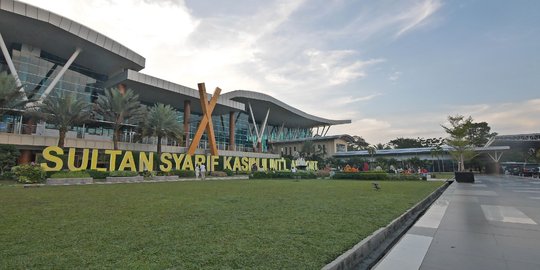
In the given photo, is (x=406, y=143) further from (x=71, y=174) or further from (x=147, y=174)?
(x=71, y=174)

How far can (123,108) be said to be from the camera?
99.6 ft

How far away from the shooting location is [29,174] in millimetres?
19562

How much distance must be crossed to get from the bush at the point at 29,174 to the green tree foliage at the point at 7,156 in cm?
446

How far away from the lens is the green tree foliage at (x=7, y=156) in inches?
901

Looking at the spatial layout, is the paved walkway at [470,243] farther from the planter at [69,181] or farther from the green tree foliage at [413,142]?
the green tree foliage at [413,142]

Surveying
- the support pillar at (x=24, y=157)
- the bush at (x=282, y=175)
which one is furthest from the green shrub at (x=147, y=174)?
the support pillar at (x=24, y=157)

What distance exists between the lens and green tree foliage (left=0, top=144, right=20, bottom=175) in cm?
2288

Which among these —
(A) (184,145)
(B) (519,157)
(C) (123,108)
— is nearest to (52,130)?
(C) (123,108)

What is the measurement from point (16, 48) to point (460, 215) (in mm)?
44494

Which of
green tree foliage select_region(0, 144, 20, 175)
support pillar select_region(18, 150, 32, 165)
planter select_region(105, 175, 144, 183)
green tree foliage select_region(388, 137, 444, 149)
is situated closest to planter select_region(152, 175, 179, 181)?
planter select_region(105, 175, 144, 183)

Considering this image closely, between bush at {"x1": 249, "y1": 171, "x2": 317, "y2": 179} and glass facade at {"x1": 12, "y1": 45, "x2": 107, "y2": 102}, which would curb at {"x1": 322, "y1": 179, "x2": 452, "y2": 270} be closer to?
bush at {"x1": 249, "y1": 171, "x2": 317, "y2": 179}

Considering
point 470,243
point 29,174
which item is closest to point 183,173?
point 29,174

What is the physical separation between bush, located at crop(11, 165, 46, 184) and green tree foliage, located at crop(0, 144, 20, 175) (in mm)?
4463

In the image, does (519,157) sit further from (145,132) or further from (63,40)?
(63,40)
